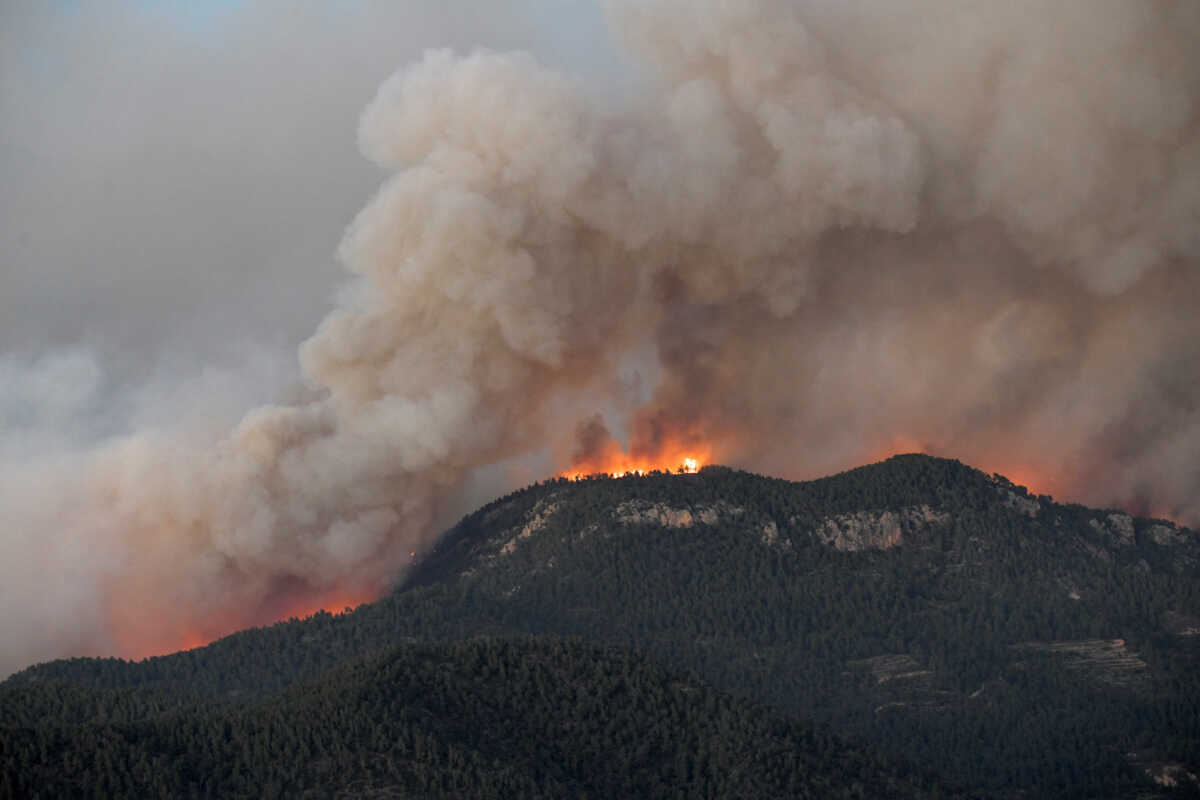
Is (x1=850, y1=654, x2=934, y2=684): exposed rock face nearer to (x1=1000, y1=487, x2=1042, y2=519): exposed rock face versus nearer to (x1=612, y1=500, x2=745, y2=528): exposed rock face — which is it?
(x1=612, y1=500, x2=745, y2=528): exposed rock face

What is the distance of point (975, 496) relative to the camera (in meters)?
139

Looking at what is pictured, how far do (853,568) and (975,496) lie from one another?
1002cm

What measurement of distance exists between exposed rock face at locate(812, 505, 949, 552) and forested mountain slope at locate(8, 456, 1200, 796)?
14cm

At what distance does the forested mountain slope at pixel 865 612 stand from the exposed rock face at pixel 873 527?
0.14m

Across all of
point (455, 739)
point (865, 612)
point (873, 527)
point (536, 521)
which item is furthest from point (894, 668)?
point (455, 739)

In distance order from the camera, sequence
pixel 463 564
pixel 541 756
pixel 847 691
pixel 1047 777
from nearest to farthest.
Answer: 1. pixel 541 756
2. pixel 1047 777
3. pixel 847 691
4. pixel 463 564

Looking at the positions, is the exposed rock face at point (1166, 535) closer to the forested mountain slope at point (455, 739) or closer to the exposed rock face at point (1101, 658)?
the exposed rock face at point (1101, 658)

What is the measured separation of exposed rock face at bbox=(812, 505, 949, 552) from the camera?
136250 millimetres

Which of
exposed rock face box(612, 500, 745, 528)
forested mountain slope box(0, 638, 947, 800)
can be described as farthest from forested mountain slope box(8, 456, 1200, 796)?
forested mountain slope box(0, 638, 947, 800)

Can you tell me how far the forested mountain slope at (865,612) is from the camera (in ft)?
383

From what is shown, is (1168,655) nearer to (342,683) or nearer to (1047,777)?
(1047,777)

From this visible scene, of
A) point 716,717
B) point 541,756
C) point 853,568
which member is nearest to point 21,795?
point 541,756

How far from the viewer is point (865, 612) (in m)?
130

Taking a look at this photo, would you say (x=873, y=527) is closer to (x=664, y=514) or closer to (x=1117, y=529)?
(x=664, y=514)
